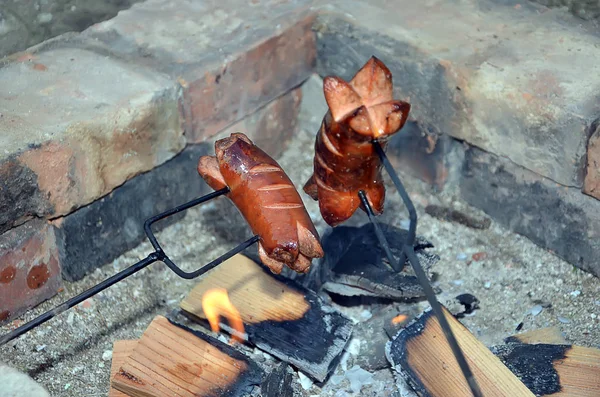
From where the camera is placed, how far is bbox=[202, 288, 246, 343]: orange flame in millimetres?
3482

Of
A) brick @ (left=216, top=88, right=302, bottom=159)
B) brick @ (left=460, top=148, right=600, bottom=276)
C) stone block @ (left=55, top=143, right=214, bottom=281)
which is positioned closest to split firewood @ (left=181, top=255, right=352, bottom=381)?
stone block @ (left=55, top=143, right=214, bottom=281)

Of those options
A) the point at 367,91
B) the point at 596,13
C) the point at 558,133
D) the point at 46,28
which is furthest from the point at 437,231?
the point at 46,28

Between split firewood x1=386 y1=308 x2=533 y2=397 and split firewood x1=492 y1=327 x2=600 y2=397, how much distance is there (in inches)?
4.9

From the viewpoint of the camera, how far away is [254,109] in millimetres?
4410

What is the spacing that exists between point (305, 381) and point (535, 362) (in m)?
1.00

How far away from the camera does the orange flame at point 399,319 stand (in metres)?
3.51

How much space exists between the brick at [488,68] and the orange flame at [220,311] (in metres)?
1.54

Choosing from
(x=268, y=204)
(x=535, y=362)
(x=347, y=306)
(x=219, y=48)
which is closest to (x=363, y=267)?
(x=347, y=306)

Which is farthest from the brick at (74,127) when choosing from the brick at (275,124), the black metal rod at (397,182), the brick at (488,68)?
the black metal rod at (397,182)

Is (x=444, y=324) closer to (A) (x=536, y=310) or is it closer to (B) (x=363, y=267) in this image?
(B) (x=363, y=267)

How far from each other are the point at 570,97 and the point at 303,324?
1.68 meters

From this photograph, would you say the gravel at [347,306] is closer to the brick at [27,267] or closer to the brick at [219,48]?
the brick at [27,267]

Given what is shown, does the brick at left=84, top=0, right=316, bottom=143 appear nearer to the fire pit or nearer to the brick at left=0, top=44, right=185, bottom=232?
the fire pit

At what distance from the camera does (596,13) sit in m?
4.22
